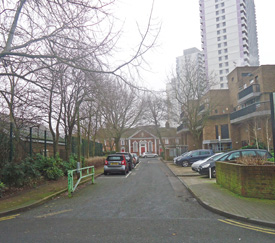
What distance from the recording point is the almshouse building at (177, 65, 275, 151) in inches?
1104

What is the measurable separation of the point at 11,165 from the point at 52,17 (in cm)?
572

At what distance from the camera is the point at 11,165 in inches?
378

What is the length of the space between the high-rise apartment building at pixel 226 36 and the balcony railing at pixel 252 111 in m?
46.7

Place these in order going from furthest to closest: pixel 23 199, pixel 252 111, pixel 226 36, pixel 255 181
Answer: pixel 226 36 < pixel 252 111 < pixel 23 199 < pixel 255 181

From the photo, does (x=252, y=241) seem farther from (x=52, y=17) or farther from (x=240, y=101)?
(x=240, y=101)

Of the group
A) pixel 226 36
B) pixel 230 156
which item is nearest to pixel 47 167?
pixel 230 156

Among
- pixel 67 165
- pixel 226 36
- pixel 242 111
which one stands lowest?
pixel 67 165

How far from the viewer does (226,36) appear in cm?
8256

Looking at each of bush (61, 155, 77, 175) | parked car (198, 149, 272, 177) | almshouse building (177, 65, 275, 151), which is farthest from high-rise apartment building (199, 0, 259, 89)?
bush (61, 155, 77, 175)

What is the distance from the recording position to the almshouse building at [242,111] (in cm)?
2805

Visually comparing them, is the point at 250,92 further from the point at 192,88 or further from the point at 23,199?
the point at 23,199

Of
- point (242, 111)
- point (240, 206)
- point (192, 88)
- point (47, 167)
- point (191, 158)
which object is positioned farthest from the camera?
point (242, 111)

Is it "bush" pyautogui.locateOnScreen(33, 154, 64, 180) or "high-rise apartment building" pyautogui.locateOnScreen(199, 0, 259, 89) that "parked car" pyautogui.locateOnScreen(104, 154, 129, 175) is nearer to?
"bush" pyautogui.locateOnScreen(33, 154, 64, 180)

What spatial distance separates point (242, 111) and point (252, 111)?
3.18 m
